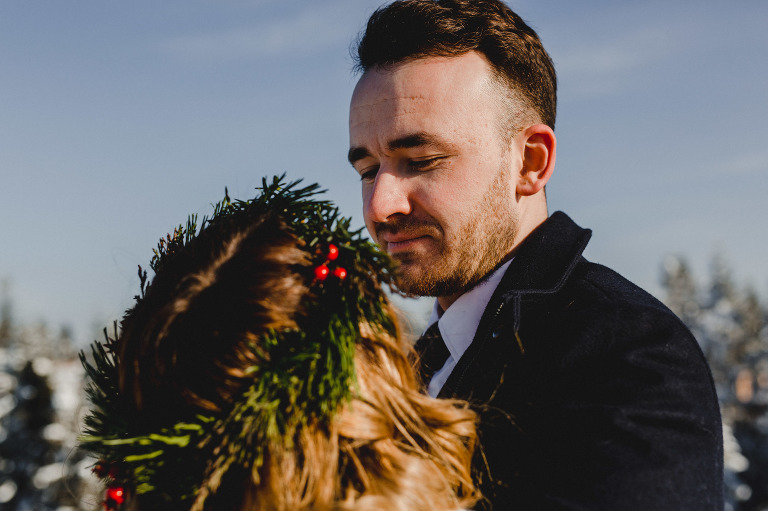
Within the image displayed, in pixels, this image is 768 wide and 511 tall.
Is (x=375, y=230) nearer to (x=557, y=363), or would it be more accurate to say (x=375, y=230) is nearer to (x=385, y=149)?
(x=385, y=149)

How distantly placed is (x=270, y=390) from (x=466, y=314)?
1.48 m

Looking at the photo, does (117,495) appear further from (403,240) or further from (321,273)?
(403,240)

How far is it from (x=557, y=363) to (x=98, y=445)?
1.37 m

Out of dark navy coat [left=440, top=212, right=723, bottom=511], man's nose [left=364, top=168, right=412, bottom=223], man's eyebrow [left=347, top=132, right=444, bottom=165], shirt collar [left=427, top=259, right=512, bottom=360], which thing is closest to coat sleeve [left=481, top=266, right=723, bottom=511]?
dark navy coat [left=440, top=212, right=723, bottom=511]

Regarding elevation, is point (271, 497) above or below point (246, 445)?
below

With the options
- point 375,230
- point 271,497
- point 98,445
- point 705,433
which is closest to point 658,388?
point 705,433

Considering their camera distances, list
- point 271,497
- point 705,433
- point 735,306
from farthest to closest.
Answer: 1. point 735,306
2. point 705,433
3. point 271,497

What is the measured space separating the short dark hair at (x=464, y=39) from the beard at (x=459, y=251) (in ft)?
2.04

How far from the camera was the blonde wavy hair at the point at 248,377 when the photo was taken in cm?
146

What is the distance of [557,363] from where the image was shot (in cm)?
198

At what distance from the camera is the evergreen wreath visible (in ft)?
4.74

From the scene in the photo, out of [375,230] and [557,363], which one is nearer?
[557,363]

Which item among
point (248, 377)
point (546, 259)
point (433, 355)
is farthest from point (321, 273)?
point (433, 355)

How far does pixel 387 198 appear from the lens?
257 cm
